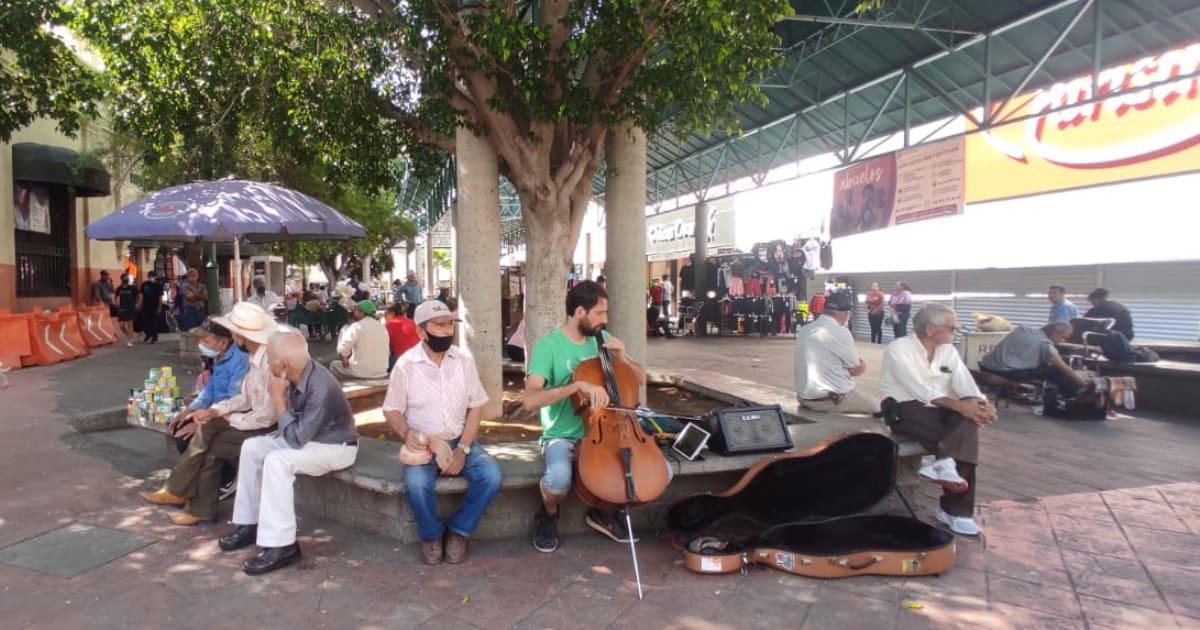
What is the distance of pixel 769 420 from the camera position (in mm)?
4250

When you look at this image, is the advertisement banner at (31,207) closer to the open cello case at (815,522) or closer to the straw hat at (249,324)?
the straw hat at (249,324)

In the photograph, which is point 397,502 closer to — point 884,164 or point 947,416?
point 947,416

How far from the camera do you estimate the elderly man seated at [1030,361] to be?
26.3 ft

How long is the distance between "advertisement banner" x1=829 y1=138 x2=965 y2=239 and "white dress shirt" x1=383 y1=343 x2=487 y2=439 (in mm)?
10109

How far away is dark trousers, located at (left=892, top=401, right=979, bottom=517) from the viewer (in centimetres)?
415

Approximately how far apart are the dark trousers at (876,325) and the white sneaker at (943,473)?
1375cm

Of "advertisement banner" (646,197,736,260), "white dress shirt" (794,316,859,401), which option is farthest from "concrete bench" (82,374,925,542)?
"advertisement banner" (646,197,736,260)

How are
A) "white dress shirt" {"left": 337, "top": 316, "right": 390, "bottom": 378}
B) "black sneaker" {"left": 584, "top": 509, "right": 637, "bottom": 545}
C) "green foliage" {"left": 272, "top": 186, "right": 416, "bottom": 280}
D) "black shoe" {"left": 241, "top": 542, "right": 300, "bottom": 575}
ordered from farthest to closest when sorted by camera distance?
"green foliage" {"left": 272, "top": 186, "right": 416, "bottom": 280}, "white dress shirt" {"left": 337, "top": 316, "right": 390, "bottom": 378}, "black sneaker" {"left": 584, "top": 509, "right": 637, "bottom": 545}, "black shoe" {"left": 241, "top": 542, "right": 300, "bottom": 575}

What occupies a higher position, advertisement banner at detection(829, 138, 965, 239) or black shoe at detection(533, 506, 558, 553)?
advertisement banner at detection(829, 138, 965, 239)

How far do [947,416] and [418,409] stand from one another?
324 cm

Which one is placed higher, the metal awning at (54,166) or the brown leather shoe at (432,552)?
the metal awning at (54,166)

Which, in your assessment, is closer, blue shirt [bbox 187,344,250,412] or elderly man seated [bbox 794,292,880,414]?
blue shirt [bbox 187,344,250,412]

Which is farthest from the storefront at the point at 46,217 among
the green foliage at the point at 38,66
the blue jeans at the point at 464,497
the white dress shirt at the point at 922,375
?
the white dress shirt at the point at 922,375

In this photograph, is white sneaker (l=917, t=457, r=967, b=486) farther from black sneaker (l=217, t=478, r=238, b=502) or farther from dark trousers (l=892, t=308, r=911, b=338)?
dark trousers (l=892, t=308, r=911, b=338)
